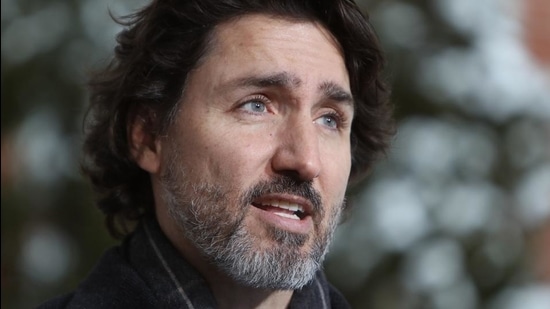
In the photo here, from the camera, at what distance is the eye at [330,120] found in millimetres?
3396

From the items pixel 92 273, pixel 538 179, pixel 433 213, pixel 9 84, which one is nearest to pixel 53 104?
pixel 9 84

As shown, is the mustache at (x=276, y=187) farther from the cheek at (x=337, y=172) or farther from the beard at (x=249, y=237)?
the cheek at (x=337, y=172)

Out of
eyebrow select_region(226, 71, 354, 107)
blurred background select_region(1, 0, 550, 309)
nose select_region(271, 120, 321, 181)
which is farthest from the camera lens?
blurred background select_region(1, 0, 550, 309)

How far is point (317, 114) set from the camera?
11.0ft

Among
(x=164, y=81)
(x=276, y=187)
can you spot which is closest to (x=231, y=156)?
(x=276, y=187)

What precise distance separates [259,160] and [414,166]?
515 cm

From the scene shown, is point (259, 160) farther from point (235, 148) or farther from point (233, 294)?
point (233, 294)

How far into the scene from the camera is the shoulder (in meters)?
3.35

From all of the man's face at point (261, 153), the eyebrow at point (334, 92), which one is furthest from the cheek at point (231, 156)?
the eyebrow at point (334, 92)

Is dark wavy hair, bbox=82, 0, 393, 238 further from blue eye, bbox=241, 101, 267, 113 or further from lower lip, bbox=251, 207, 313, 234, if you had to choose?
lower lip, bbox=251, 207, 313, 234

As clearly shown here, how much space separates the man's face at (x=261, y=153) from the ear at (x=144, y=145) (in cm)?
7

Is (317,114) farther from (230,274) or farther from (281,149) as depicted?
(230,274)

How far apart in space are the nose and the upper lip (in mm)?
62

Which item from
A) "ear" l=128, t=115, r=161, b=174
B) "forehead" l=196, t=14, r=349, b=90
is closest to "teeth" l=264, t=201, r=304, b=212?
"forehead" l=196, t=14, r=349, b=90
